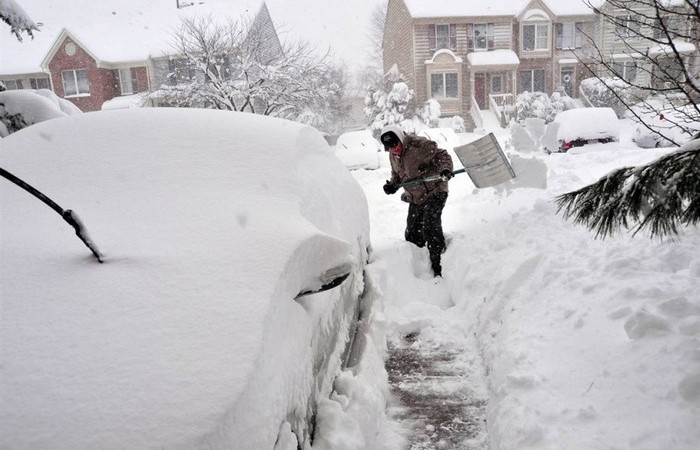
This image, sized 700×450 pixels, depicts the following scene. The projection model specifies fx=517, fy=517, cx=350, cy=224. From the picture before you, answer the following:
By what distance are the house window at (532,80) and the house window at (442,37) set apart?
15.3 ft

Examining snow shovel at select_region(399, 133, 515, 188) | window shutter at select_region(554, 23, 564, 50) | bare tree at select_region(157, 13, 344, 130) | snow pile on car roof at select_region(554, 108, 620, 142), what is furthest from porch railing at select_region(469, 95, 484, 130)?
snow shovel at select_region(399, 133, 515, 188)

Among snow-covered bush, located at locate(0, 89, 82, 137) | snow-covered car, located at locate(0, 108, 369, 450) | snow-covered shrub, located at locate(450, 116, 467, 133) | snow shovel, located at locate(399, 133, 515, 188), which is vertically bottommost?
snow-covered shrub, located at locate(450, 116, 467, 133)

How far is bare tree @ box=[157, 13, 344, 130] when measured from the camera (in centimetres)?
1606

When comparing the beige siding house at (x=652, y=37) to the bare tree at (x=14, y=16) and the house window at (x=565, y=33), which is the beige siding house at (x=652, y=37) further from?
Result: the house window at (x=565, y=33)

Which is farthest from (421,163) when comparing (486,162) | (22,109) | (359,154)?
(359,154)

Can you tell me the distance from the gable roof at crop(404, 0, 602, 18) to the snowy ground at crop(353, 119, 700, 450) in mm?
24227

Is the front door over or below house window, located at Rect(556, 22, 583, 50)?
below

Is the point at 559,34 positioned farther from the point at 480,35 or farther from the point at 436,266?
the point at 436,266

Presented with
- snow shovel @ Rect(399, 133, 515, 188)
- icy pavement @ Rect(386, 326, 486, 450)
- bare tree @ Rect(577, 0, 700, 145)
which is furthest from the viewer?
snow shovel @ Rect(399, 133, 515, 188)

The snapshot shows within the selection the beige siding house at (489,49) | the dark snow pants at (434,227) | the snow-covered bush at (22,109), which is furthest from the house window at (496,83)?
the snow-covered bush at (22,109)

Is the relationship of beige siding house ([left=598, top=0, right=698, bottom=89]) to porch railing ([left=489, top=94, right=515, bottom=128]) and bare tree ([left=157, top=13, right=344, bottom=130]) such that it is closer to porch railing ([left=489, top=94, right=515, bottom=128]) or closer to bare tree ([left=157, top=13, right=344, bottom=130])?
bare tree ([left=157, top=13, right=344, bottom=130])

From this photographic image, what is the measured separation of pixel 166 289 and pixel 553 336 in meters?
2.48

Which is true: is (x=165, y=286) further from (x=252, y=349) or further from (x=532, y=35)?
(x=532, y=35)

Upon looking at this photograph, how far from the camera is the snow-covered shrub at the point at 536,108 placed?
2377 centimetres
